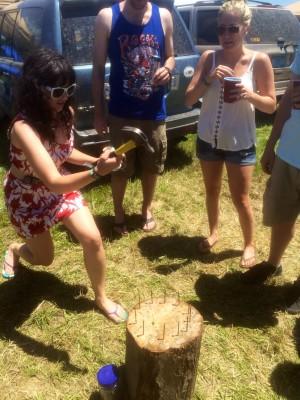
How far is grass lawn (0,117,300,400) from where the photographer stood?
2412 mm

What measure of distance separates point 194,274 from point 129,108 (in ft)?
4.72

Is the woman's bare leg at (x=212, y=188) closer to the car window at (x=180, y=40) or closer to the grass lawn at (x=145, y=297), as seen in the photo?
the grass lawn at (x=145, y=297)

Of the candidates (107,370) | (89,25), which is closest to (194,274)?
Answer: (107,370)

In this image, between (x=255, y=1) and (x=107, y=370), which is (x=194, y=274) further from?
(x=255, y=1)

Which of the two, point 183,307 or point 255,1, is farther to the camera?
point 255,1

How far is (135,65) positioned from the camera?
10.2 feet

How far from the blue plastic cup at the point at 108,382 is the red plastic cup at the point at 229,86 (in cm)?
171

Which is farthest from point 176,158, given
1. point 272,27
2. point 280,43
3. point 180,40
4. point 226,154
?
point 272,27

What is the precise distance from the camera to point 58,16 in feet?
12.9

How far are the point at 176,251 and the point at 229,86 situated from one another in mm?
1641

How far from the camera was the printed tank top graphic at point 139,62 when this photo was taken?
9.90 ft

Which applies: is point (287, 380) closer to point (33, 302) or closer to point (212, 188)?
point (212, 188)

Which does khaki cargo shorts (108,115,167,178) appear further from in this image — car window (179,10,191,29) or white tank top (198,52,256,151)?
car window (179,10,191,29)

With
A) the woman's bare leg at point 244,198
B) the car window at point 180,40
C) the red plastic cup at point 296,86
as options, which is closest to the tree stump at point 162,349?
the woman's bare leg at point 244,198
